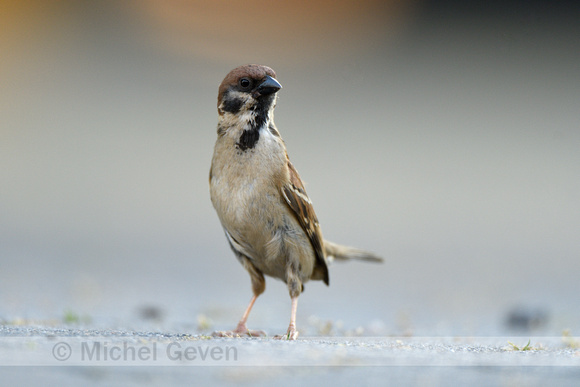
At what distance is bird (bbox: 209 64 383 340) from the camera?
4852 millimetres

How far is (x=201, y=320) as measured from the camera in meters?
5.98

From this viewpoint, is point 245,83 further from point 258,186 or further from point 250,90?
point 258,186

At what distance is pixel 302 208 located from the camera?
505 centimetres

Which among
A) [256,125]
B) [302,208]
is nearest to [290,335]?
[302,208]

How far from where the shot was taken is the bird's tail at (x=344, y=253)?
616 centimetres

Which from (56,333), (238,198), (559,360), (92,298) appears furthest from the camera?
(92,298)

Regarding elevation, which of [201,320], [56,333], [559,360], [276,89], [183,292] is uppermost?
[276,89]

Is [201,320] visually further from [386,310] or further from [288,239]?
[386,310]

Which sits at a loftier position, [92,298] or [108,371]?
[108,371]

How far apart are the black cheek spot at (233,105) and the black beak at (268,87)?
16 cm

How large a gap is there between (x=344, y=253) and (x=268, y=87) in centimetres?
205

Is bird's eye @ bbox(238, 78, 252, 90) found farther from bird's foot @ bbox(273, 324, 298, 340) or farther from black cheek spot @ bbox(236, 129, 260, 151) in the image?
bird's foot @ bbox(273, 324, 298, 340)

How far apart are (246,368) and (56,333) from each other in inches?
60.5

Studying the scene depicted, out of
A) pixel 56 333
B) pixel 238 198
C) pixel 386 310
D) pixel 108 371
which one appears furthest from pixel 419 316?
pixel 108 371
